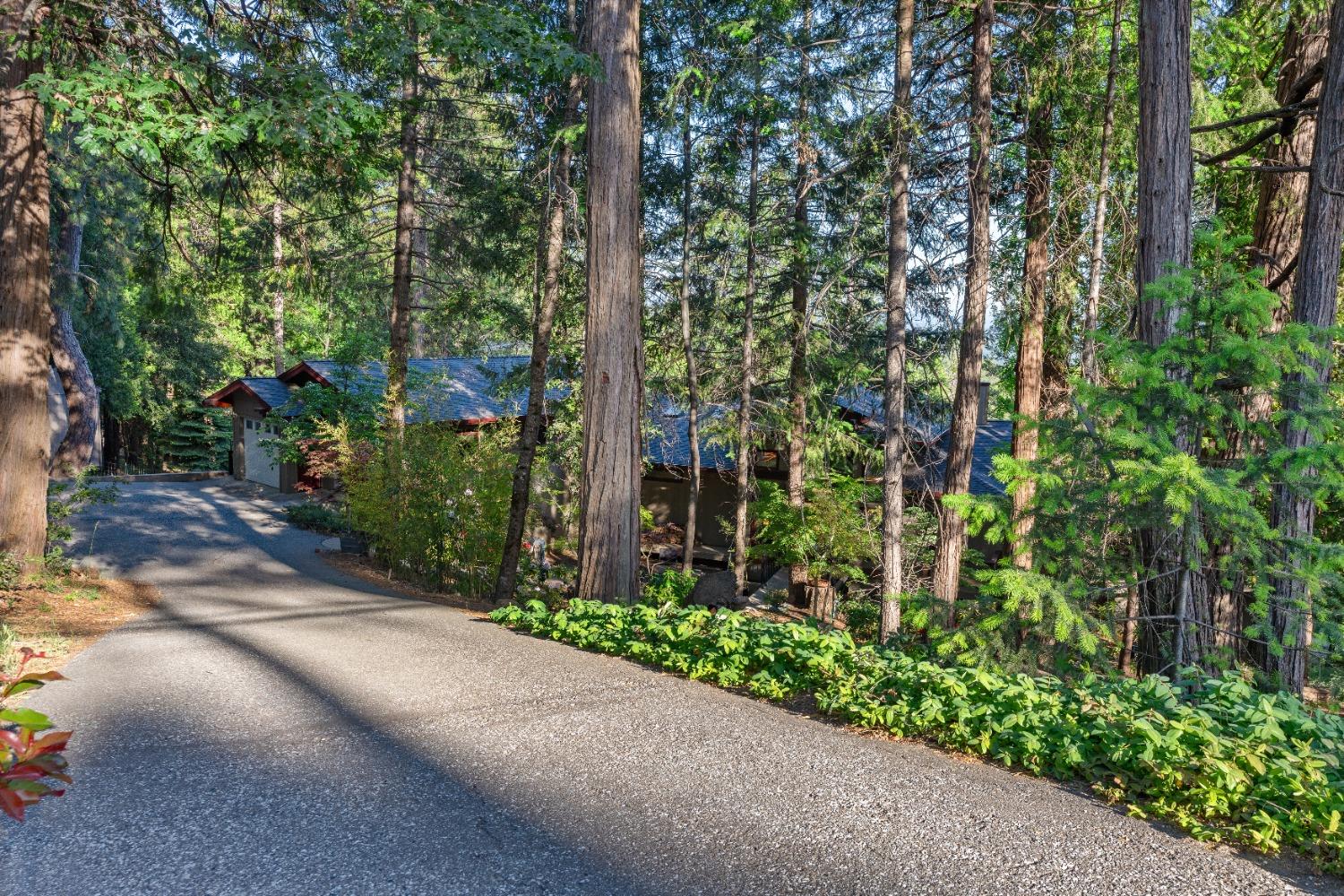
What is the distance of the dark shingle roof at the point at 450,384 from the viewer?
55.7ft

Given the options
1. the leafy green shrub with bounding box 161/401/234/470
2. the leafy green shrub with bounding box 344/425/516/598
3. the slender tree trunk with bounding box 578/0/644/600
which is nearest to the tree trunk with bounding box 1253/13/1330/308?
A: the slender tree trunk with bounding box 578/0/644/600

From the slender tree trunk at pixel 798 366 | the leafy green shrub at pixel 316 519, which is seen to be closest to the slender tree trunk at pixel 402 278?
the leafy green shrub at pixel 316 519

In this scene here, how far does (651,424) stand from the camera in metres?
16.3

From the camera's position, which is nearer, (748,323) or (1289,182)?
(1289,182)

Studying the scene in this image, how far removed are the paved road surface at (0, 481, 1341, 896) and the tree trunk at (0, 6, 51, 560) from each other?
12.1ft

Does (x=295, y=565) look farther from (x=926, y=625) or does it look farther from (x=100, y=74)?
(x=926, y=625)

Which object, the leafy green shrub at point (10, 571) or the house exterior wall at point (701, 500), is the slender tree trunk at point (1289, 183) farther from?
the house exterior wall at point (701, 500)

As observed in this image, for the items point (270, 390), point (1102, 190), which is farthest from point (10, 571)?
point (270, 390)

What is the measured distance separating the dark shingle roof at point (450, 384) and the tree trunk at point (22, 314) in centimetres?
630

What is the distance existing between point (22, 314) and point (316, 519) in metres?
9.76

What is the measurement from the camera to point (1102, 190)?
1049cm

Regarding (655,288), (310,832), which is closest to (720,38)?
(655,288)

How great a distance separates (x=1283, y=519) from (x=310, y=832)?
20.2ft

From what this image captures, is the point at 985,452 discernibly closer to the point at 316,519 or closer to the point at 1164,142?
the point at 1164,142
